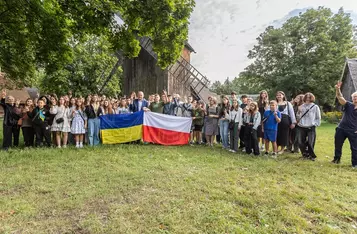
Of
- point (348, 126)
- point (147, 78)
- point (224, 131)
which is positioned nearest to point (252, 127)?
point (224, 131)

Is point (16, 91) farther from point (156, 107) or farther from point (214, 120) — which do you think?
point (214, 120)

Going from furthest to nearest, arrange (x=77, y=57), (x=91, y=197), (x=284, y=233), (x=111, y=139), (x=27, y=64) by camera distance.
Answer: (x=77, y=57)
(x=27, y=64)
(x=111, y=139)
(x=91, y=197)
(x=284, y=233)

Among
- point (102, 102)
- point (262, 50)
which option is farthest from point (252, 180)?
point (262, 50)

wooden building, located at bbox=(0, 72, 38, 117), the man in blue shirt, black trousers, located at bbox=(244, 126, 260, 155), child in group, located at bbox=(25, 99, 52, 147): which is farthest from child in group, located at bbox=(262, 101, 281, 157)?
wooden building, located at bbox=(0, 72, 38, 117)

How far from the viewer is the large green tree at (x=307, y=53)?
26.3 metres

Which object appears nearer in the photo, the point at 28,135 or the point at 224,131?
the point at 28,135

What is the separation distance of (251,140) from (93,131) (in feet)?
18.7

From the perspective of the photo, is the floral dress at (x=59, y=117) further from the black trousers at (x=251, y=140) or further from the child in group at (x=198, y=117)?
the black trousers at (x=251, y=140)

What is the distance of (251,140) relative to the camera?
734 centimetres

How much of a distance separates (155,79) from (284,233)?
13731 millimetres

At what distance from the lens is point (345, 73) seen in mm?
24312

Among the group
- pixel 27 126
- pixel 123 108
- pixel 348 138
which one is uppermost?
pixel 123 108

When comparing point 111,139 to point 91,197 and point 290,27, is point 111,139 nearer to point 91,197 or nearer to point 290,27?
point 91,197

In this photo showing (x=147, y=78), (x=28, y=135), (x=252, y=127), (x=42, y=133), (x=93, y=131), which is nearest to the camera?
(x=252, y=127)
